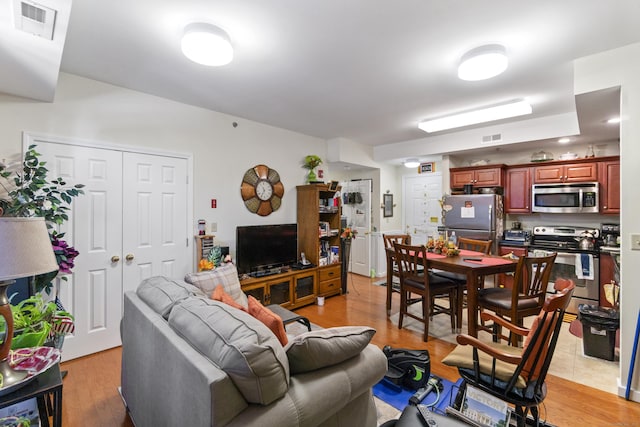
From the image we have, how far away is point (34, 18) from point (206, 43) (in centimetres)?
87

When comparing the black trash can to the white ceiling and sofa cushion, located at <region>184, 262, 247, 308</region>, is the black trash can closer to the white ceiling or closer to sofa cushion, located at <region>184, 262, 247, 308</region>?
the white ceiling

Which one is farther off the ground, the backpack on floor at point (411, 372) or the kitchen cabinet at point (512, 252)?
the kitchen cabinet at point (512, 252)

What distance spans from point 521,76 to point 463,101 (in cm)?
66

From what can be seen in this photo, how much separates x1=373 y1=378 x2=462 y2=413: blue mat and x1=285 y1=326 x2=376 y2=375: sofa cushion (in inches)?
39.9

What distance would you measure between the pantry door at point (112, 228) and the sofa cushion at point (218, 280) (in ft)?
3.20

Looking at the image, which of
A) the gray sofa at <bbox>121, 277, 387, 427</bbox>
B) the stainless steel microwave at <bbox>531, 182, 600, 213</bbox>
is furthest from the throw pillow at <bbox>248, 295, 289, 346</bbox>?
the stainless steel microwave at <bbox>531, 182, 600, 213</bbox>

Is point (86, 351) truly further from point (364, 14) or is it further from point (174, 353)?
point (364, 14)

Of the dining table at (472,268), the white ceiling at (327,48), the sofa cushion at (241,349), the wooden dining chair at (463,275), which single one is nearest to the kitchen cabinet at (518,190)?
the wooden dining chair at (463,275)

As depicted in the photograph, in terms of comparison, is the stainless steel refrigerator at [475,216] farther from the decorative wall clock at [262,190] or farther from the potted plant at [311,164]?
the decorative wall clock at [262,190]

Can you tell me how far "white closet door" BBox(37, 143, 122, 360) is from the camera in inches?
106

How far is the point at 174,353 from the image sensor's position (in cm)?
133

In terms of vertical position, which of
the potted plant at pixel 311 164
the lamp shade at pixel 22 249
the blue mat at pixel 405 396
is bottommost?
the blue mat at pixel 405 396

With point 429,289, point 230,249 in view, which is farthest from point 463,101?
point 230,249

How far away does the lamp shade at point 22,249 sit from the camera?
117 cm
